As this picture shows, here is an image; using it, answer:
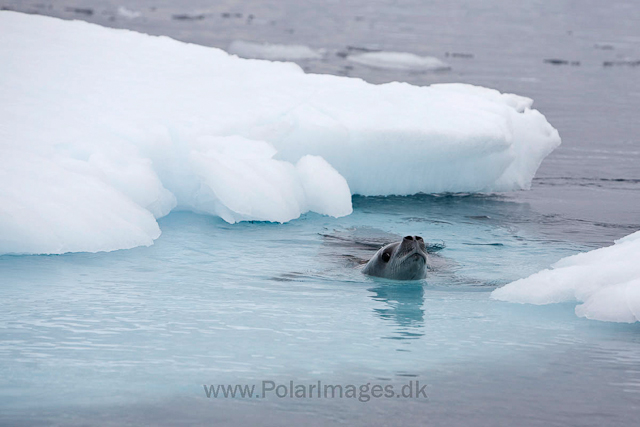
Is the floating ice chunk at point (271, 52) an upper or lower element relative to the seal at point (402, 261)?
upper

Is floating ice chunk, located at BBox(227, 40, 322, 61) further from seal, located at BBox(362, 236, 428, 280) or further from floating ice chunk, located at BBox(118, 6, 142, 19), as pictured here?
seal, located at BBox(362, 236, 428, 280)

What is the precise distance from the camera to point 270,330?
5.03 meters

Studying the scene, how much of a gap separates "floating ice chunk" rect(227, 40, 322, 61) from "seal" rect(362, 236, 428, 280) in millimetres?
11349

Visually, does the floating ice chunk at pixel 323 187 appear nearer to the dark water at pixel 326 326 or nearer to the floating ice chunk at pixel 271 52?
the dark water at pixel 326 326

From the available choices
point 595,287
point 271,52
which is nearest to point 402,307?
point 595,287

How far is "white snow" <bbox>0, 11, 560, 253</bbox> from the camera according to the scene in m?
Answer: 6.89

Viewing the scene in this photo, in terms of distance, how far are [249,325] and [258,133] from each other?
3.51 metres

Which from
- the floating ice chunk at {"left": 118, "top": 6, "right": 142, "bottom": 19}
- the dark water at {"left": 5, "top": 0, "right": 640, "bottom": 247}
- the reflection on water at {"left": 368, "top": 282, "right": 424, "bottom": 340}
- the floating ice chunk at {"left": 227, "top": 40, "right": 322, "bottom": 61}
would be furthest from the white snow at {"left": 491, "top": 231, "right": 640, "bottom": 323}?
the floating ice chunk at {"left": 118, "top": 6, "right": 142, "bottom": 19}

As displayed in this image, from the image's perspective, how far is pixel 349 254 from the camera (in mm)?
7035

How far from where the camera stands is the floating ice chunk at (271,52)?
696 inches

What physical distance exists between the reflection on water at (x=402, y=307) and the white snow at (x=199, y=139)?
6.07 feet

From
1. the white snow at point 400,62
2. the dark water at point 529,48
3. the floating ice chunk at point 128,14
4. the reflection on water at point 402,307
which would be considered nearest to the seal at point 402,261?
the reflection on water at point 402,307

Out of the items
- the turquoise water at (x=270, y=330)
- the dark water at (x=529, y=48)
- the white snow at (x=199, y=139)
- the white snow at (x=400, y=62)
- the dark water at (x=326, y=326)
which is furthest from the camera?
the white snow at (x=400, y=62)

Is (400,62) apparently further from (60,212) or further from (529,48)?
(60,212)
